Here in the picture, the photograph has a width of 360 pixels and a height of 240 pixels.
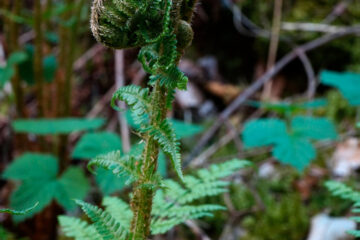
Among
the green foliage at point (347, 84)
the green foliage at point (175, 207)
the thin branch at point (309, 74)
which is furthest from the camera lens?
the thin branch at point (309, 74)

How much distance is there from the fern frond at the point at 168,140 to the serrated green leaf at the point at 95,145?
125 centimetres

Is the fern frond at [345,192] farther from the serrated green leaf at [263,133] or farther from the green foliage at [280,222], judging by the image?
the green foliage at [280,222]

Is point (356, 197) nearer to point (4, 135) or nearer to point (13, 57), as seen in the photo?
point (13, 57)

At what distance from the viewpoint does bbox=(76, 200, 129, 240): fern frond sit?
72 centimetres

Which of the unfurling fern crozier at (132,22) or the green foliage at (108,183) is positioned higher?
the unfurling fern crozier at (132,22)

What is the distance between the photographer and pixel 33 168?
1.96m

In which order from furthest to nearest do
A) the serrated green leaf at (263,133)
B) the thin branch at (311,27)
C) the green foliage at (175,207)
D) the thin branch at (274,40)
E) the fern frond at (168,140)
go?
the thin branch at (274,40), the thin branch at (311,27), the serrated green leaf at (263,133), the green foliage at (175,207), the fern frond at (168,140)

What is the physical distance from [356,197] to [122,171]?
0.58 meters

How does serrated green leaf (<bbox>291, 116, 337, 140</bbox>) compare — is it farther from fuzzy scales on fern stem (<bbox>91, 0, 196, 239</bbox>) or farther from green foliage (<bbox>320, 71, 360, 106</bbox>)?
fuzzy scales on fern stem (<bbox>91, 0, 196, 239</bbox>)

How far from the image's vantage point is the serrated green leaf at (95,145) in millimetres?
1938

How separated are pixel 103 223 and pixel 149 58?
34 centimetres

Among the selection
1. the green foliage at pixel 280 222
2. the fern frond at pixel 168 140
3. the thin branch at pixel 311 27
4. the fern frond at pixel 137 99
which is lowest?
the green foliage at pixel 280 222

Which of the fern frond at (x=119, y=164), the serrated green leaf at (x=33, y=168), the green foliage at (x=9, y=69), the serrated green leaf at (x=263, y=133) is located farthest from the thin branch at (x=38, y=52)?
the fern frond at (x=119, y=164)

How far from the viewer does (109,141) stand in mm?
1987
